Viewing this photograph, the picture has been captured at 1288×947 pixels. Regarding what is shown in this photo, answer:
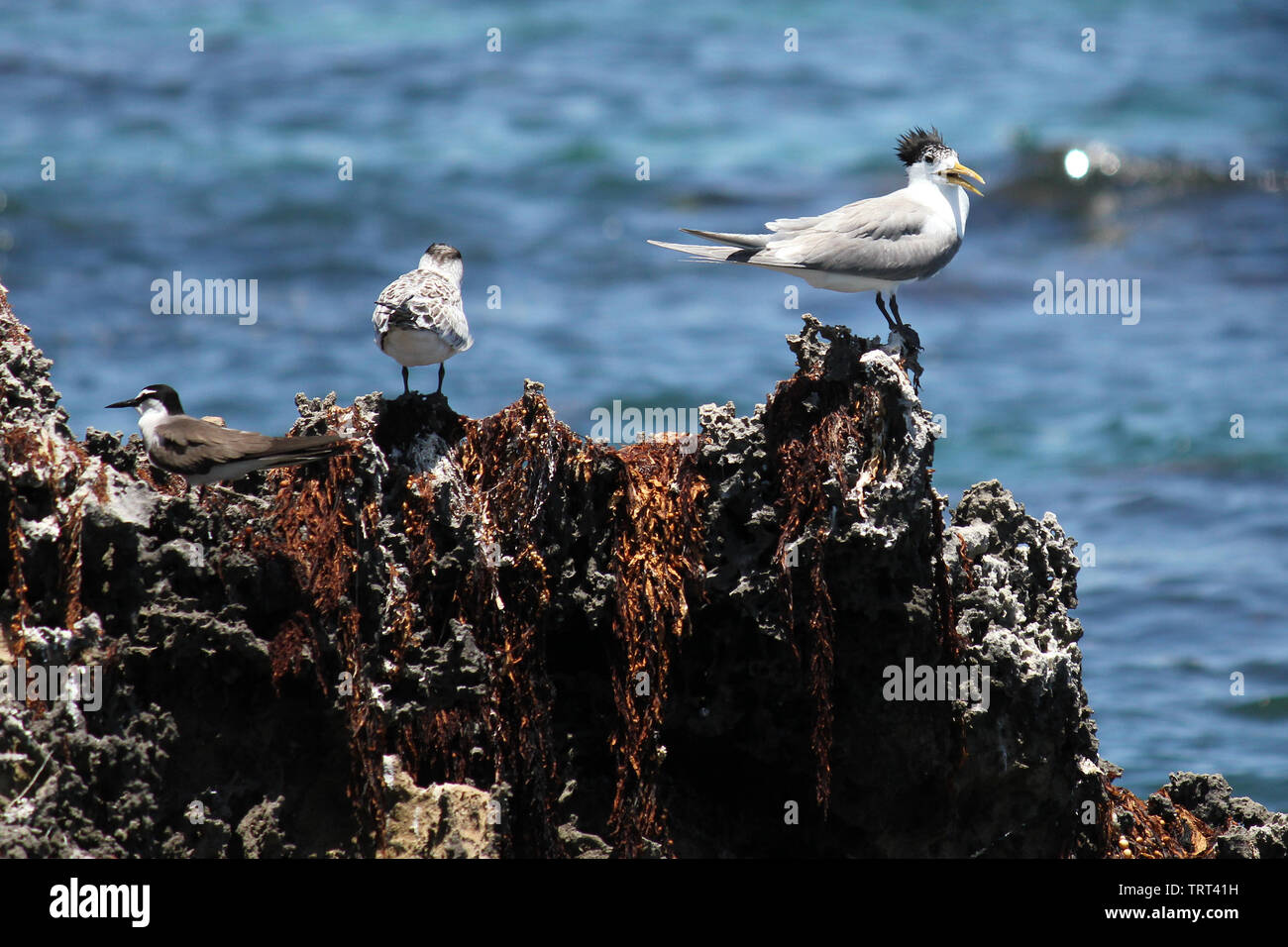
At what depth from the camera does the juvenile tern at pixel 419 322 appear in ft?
24.8

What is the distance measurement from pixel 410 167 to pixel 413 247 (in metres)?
3.37

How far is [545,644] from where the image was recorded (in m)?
7.49

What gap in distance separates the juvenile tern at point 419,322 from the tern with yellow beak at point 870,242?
1295 millimetres

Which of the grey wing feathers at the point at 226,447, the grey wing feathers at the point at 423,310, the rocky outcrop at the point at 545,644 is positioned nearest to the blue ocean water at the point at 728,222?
the rocky outcrop at the point at 545,644

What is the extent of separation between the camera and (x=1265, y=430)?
20.7 metres

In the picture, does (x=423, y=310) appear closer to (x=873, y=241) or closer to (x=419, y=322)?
(x=419, y=322)

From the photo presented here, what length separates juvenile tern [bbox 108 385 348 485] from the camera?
673 centimetres

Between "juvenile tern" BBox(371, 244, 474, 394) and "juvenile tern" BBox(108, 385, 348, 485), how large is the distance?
2.62 ft

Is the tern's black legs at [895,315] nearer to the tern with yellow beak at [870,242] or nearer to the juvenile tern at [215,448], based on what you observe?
the tern with yellow beak at [870,242]

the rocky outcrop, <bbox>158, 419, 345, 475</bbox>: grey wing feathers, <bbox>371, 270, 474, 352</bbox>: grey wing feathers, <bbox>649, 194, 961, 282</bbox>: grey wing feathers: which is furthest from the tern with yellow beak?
<bbox>158, 419, 345, 475</bbox>: grey wing feathers

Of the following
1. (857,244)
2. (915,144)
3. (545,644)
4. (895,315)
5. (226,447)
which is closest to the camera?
(226,447)

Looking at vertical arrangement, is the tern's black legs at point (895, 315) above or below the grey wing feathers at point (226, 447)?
above

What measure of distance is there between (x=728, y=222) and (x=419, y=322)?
18775 millimetres

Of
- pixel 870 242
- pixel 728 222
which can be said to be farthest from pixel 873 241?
pixel 728 222
